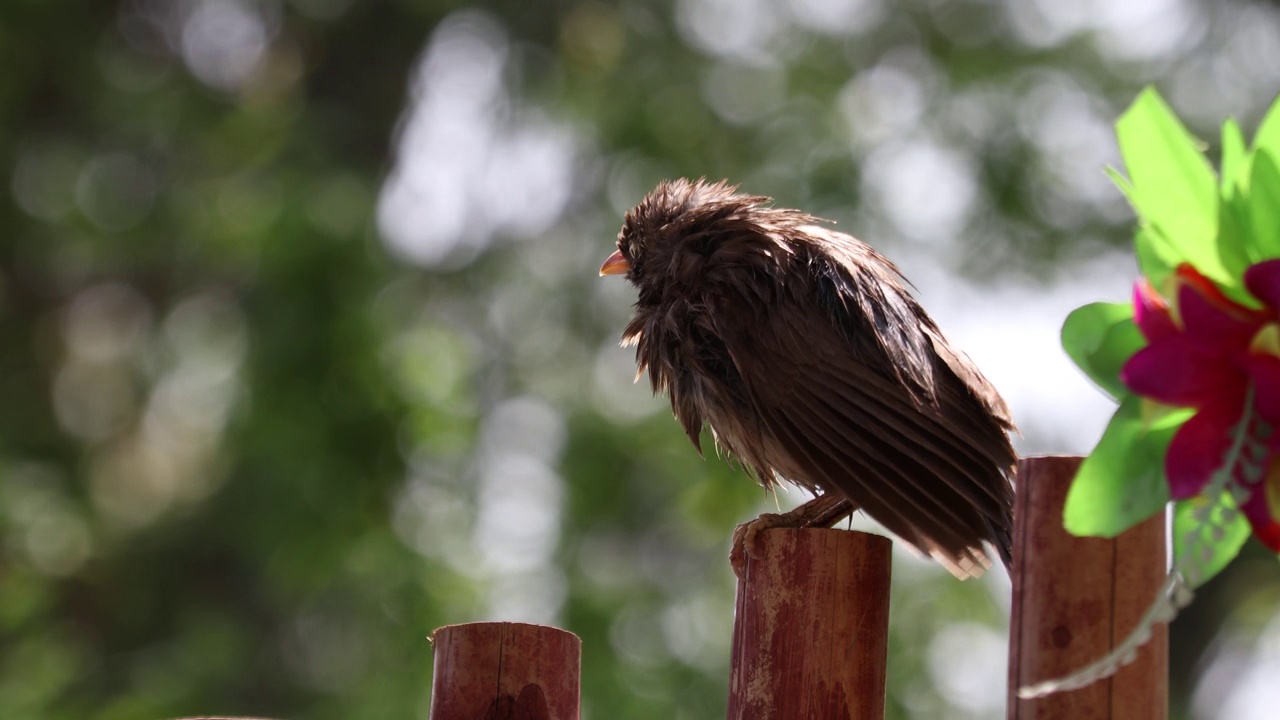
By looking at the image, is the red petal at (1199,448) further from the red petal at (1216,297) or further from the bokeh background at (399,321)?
the bokeh background at (399,321)

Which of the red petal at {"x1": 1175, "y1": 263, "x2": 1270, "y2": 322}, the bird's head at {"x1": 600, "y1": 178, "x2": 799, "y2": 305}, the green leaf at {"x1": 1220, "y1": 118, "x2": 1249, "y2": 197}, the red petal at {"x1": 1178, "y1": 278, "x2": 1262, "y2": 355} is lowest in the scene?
the red petal at {"x1": 1178, "y1": 278, "x2": 1262, "y2": 355}

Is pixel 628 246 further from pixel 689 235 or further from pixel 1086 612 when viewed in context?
pixel 1086 612

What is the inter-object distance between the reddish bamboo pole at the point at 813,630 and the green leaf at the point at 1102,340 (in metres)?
0.89

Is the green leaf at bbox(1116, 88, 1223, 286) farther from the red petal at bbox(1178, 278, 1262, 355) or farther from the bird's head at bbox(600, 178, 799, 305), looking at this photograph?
the bird's head at bbox(600, 178, 799, 305)

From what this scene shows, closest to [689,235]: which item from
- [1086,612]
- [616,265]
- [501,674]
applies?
[616,265]

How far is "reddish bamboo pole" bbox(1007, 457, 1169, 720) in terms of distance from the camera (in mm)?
2078

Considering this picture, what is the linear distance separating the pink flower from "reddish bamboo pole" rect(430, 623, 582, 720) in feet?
4.23

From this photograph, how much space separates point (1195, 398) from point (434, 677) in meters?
1.56

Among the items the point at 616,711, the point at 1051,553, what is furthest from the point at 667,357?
the point at 616,711

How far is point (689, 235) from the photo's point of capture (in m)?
4.38

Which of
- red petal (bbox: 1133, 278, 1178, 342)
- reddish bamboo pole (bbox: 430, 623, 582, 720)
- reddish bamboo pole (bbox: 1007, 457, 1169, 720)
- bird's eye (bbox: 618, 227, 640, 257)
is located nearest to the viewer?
red petal (bbox: 1133, 278, 1178, 342)

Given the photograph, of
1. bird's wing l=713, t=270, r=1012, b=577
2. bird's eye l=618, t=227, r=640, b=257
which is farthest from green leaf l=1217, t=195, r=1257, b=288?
bird's eye l=618, t=227, r=640, b=257

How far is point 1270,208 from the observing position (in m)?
1.76

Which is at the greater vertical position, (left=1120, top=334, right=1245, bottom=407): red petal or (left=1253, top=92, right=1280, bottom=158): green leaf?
(left=1253, top=92, right=1280, bottom=158): green leaf
